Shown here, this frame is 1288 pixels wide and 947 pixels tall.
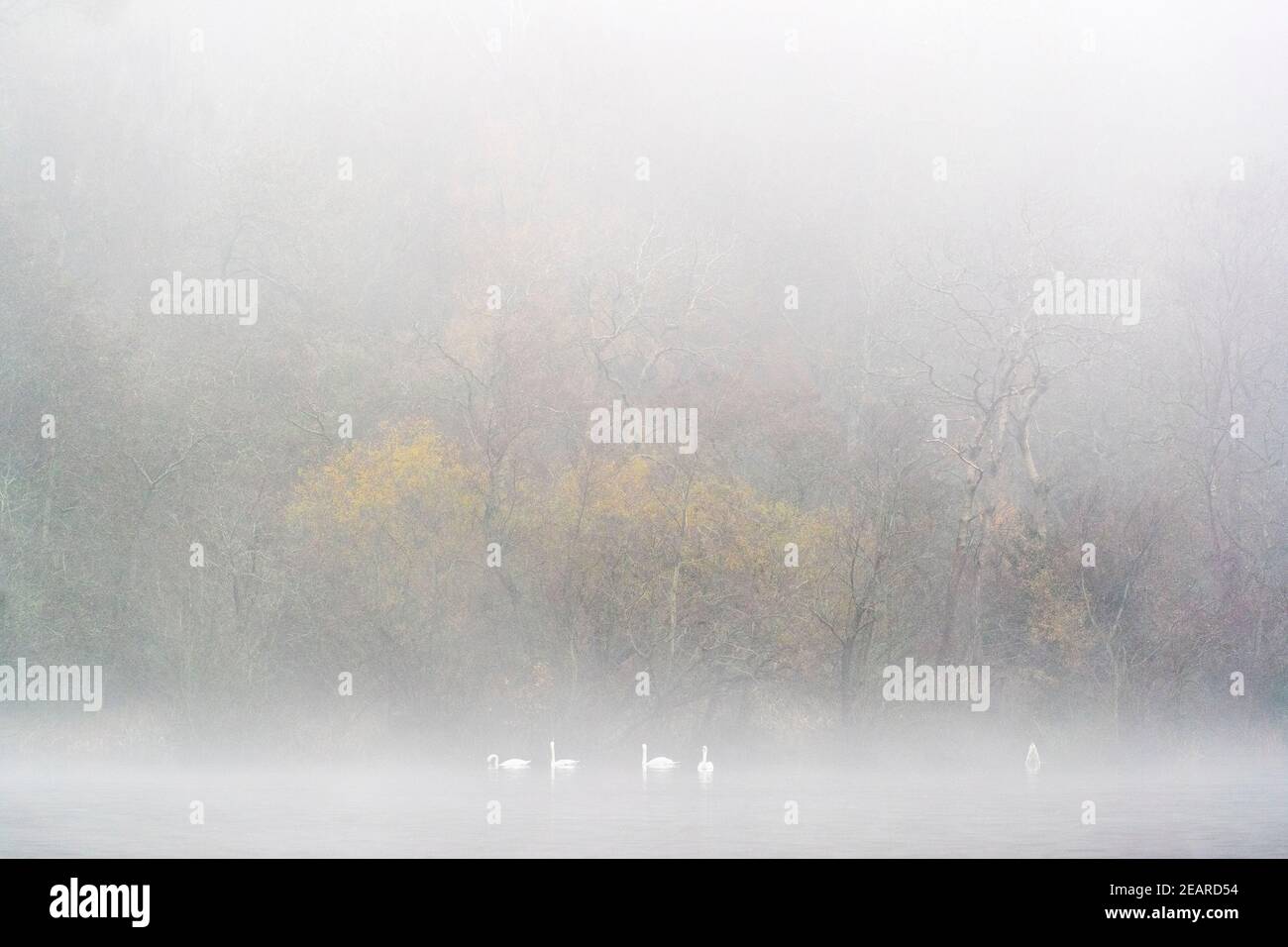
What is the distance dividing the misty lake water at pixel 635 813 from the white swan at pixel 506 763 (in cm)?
22

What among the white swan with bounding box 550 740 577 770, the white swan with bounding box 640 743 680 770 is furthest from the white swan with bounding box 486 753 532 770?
the white swan with bounding box 640 743 680 770

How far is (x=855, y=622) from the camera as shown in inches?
1661

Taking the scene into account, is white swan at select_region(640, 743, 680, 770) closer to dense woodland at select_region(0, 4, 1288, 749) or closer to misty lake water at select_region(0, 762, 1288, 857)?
misty lake water at select_region(0, 762, 1288, 857)

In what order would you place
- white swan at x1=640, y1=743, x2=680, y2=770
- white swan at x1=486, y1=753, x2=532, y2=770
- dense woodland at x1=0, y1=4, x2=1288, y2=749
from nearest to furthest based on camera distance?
1. white swan at x1=486, y1=753, x2=532, y2=770
2. white swan at x1=640, y1=743, x2=680, y2=770
3. dense woodland at x1=0, y1=4, x2=1288, y2=749

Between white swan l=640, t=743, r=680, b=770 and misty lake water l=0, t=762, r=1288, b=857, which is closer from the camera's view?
misty lake water l=0, t=762, r=1288, b=857

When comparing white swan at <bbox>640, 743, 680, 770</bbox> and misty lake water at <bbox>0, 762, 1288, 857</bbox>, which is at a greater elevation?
white swan at <bbox>640, 743, 680, 770</bbox>

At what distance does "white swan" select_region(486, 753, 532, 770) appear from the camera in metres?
39.2

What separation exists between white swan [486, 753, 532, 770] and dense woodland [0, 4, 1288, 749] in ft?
3.65

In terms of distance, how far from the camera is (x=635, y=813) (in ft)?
101

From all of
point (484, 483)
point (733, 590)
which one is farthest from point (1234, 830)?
point (484, 483)

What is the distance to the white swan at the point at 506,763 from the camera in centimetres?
3922

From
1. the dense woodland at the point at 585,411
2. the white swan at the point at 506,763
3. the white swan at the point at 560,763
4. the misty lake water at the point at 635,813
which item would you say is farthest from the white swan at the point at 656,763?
the white swan at the point at 506,763

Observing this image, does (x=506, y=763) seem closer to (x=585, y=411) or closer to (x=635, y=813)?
(x=635, y=813)

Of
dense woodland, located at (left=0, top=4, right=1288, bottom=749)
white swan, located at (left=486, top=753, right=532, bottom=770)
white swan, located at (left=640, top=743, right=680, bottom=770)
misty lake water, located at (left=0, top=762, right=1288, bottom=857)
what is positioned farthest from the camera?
dense woodland, located at (left=0, top=4, right=1288, bottom=749)
